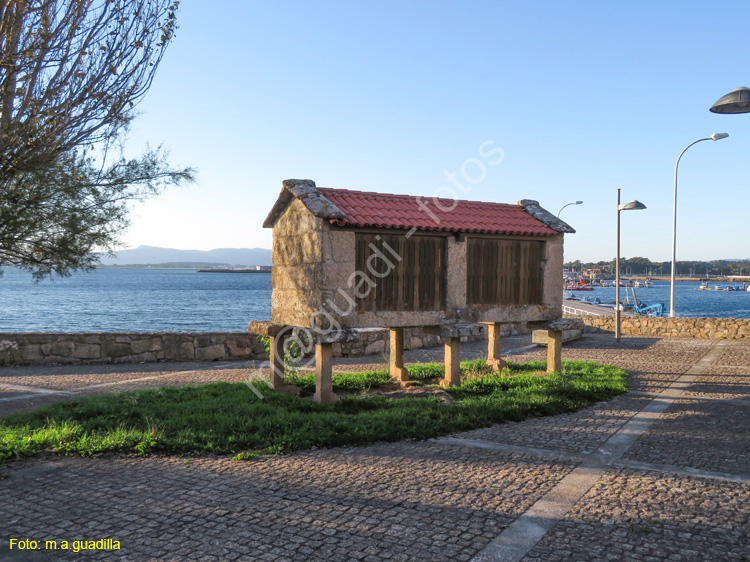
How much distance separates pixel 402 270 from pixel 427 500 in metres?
5.10

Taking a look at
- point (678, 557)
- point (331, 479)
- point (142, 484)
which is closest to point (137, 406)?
point (142, 484)

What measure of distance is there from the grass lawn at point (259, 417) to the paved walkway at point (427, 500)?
1.09ft

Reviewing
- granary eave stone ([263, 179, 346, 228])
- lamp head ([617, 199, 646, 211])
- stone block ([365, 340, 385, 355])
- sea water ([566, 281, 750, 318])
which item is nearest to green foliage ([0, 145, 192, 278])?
granary eave stone ([263, 179, 346, 228])

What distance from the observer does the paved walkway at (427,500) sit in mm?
4234

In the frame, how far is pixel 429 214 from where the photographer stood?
10.4 m

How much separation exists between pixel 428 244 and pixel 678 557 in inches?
261

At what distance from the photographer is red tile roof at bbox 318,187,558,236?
9.55 meters

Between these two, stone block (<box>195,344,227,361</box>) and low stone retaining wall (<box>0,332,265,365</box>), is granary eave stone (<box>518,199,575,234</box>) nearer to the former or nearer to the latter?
low stone retaining wall (<box>0,332,265,365</box>)

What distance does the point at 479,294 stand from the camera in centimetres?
1071

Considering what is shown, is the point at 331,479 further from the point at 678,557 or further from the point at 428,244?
the point at 428,244

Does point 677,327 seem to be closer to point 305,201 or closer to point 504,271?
point 504,271

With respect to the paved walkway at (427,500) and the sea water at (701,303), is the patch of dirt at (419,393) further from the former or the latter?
the sea water at (701,303)

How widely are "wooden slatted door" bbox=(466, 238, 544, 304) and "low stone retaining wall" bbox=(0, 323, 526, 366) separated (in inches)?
247

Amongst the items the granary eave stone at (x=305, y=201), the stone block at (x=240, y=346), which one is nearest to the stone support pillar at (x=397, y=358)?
the granary eave stone at (x=305, y=201)
